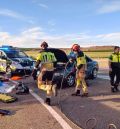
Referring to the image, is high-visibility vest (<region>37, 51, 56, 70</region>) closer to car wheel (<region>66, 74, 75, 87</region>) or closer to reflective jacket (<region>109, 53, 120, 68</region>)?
reflective jacket (<region>109, 53, 120, 68</region>)

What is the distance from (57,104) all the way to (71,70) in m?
5.37

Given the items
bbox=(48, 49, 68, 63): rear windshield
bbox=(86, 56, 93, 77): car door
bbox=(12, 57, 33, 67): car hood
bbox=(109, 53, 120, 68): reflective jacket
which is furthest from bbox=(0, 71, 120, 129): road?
bbox=(12, 57, 33, 67): car hood

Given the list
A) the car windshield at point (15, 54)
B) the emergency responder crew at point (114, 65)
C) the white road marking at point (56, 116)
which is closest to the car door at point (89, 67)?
the emergency responder crew at point (114, 65)

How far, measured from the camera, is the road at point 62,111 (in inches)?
366

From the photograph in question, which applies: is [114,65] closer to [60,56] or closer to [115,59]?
[115,59]

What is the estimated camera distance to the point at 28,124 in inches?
366

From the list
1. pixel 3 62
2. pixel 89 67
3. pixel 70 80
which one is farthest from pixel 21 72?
pixel 70 80

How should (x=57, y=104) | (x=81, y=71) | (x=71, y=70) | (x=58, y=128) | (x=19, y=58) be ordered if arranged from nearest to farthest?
(x=58, y=128)
(x=57, y=104)
(x=81, y=71)
(x=71, y=70)
(x=19, y=58)

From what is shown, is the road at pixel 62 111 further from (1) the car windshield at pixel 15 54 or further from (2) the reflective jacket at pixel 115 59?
(1) the car windshield at pixel 15 54

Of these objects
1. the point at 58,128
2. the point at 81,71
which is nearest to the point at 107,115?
the point at 58,128

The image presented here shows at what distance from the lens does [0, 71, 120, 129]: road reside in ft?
30.5

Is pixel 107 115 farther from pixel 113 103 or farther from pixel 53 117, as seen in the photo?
pixel 113 103

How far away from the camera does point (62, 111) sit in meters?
11.2

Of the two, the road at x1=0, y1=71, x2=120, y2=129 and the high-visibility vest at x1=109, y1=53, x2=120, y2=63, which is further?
the high-visibility vest at x1=109, y1=53, x2=120, y2=63
